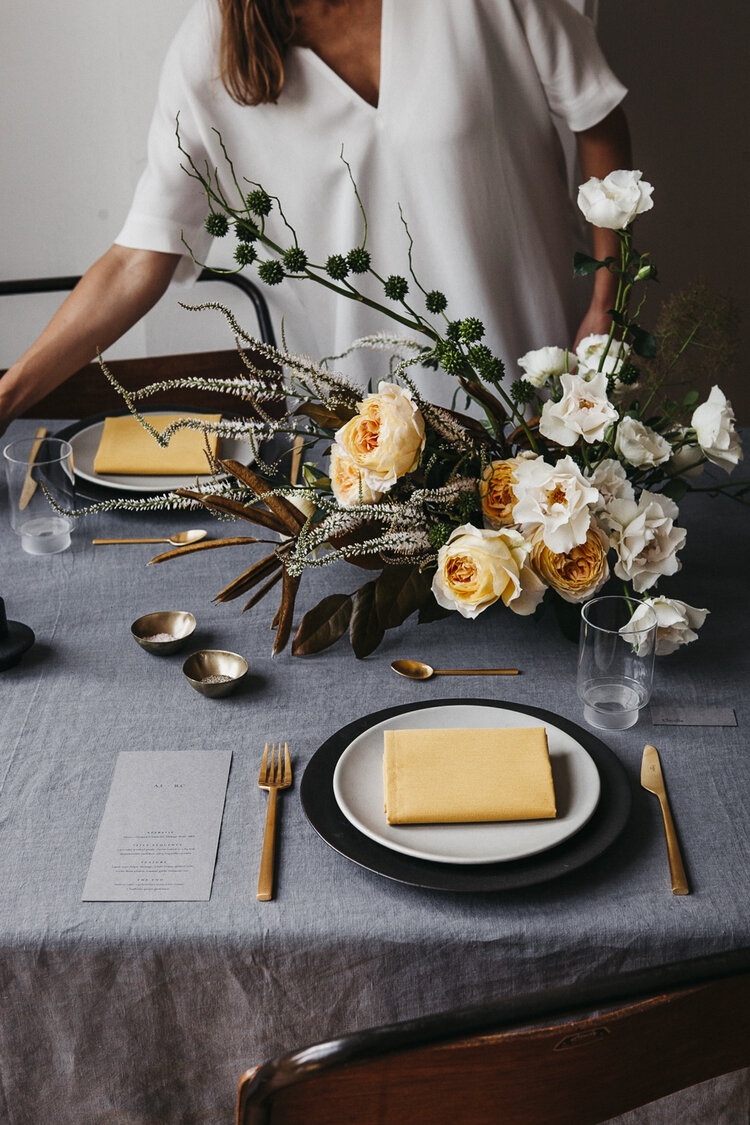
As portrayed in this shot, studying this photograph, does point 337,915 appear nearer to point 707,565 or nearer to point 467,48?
point 707,565

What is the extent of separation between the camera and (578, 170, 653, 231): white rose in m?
0.99

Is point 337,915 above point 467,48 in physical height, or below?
below

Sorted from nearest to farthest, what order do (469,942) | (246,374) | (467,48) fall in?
(469,942)
(467,48)
(246,374)

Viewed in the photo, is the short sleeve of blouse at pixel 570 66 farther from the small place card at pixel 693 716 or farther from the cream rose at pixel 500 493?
the small place card at pixel 693 716

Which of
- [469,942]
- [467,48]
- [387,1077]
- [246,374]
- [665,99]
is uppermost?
[467,48]

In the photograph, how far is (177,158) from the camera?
5.53 feet

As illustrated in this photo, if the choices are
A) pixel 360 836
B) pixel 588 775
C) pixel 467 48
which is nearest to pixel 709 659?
pixel 588 775

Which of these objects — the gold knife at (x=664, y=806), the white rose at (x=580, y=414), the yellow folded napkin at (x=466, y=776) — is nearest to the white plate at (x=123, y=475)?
the white rose at (x=580, y=414)

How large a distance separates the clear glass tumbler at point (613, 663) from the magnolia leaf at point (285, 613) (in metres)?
0.30

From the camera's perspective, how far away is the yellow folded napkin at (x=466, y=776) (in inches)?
31.7

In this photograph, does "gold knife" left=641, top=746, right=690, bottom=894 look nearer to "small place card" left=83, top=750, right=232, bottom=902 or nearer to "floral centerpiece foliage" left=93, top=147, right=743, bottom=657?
"floral centerpiece foliage" left=93, top=147, right=743, bottom=657

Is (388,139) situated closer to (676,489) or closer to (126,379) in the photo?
(126,379)

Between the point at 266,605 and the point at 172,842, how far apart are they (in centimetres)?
39

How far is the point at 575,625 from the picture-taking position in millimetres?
1034
